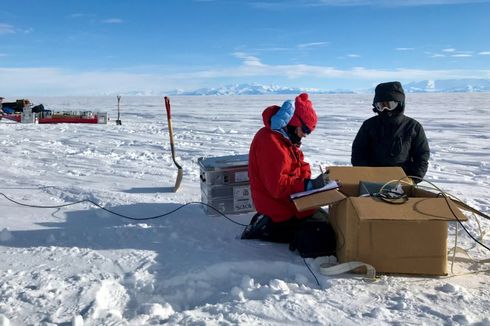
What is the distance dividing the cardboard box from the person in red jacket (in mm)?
492

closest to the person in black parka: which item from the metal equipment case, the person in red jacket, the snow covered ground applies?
the snow covered ground

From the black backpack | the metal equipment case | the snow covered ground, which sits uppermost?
the metal equipment case

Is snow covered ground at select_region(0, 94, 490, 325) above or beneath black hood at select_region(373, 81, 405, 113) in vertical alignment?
beneath

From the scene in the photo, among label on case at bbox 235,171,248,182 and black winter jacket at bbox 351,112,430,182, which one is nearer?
black winter jacket at bbox 351,112,430,182

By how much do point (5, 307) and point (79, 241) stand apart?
122 centimetres

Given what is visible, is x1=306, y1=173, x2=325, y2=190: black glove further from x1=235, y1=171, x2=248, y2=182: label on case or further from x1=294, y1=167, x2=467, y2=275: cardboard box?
x1=235, y1=171, x2=248, y2=182: label on case

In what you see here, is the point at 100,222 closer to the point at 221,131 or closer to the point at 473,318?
the point at 473,318

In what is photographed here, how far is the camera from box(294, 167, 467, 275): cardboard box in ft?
9.76

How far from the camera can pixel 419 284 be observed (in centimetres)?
300

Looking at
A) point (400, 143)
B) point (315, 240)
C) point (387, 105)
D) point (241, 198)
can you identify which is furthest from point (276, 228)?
point (387, 105)

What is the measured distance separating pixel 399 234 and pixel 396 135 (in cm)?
158

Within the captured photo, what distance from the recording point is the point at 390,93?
4.31 meters

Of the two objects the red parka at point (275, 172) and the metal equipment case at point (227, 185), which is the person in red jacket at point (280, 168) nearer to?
the red parka at point (275, 172)

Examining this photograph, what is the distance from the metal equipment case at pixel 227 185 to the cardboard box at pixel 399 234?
1.58m
